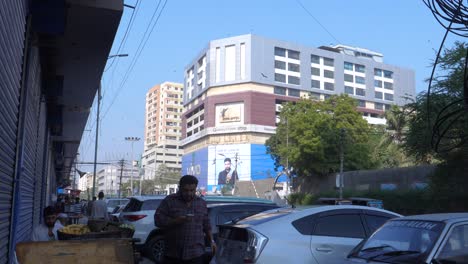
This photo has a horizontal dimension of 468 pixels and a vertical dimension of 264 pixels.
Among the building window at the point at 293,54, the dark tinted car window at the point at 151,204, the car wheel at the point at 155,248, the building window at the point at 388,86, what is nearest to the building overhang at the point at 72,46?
the dark tinted car window at the point at 151,204

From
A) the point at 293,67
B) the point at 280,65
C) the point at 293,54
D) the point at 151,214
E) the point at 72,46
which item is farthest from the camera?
the point at 293,54

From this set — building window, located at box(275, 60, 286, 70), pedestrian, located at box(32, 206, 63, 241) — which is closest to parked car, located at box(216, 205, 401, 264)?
pedestrian, located at box(32, 206, 63, 241)

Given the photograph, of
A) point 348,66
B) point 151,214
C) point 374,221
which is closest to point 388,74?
point 348,66

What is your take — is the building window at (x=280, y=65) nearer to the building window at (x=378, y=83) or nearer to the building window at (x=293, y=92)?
the building window at (x=293, y=92)

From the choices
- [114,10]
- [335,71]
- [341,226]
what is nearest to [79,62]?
[114,10]

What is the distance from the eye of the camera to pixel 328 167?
49.8 m

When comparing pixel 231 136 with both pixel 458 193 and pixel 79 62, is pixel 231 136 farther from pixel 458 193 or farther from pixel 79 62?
pixel 79 62

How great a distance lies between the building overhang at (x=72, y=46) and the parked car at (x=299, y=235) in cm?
469

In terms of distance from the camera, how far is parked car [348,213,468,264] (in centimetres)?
507

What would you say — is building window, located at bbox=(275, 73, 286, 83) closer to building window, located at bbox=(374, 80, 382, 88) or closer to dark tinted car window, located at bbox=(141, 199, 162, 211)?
building window, located at bbox=(374, 80, 382, 88)

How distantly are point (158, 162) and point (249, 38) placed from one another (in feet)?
222

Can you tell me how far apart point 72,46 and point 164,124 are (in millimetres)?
145562

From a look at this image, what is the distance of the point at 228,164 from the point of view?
110375mm

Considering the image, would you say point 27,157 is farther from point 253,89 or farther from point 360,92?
point 360,92
